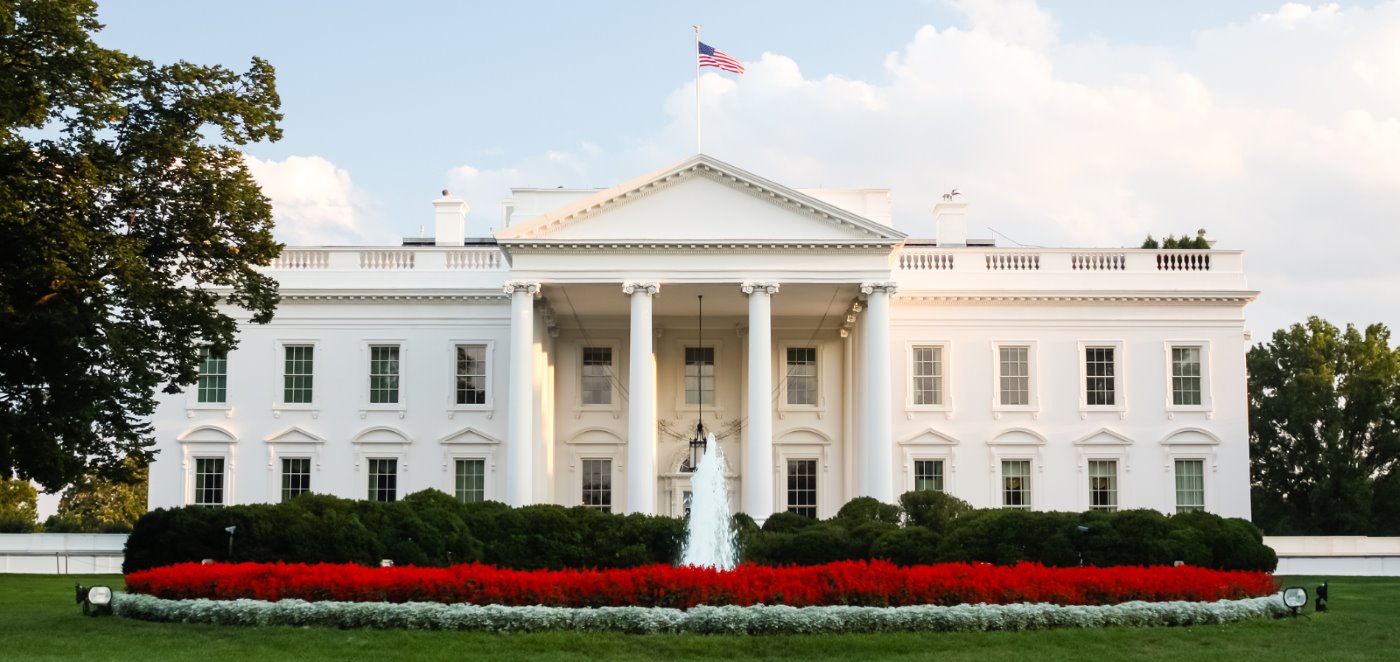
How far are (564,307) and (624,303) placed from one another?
175 centimetres

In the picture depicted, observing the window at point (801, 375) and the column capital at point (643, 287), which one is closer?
the column capital at point (643, 287)

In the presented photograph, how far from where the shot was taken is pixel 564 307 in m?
37.1

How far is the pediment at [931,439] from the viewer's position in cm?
3784

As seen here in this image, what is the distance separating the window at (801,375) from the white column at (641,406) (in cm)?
657

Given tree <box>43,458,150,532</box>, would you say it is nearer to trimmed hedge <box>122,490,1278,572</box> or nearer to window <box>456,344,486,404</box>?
window <box>456,344,486,404</box>

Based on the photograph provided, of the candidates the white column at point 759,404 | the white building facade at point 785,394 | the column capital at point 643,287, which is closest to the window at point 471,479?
the white building facade at point 785,394

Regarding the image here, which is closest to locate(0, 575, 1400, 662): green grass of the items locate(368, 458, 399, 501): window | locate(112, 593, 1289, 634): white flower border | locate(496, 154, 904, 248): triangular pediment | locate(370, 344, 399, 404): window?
locate(112, 593, 1289, 634): white flower border

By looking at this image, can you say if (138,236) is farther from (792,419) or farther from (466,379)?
(792,419)

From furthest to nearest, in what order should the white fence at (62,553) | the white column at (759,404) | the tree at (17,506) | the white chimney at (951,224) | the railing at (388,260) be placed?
1. the tree at (17,506)
2. the white chimney at (951,224)
3. the railing at (388,260)
4. the white fence at (62,553)
5. the white column at (759,404)

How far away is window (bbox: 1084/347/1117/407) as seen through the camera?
38.2 metres

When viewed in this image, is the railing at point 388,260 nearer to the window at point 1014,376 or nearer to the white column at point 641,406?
the white column at point 641,406

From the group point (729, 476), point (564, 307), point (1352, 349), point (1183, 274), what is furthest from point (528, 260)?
point (1352, 349)

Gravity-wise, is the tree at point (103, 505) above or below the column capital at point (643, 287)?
below

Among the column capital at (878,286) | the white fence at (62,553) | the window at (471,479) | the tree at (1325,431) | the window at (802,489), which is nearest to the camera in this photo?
the column capital at (878,286)
